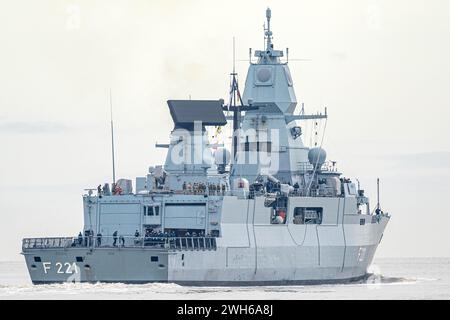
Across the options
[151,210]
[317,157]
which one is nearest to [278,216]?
[151,210]

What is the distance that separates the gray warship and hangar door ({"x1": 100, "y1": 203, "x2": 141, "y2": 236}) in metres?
0.05

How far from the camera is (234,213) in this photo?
7819 cm

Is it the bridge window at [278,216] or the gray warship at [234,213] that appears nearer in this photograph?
the gray warship at [234,213]

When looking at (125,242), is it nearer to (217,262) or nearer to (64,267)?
(64,267)

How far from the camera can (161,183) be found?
264ft

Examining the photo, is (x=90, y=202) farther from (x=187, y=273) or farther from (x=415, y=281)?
(x=415, y=281)

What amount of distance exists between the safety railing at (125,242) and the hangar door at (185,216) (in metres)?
0.99

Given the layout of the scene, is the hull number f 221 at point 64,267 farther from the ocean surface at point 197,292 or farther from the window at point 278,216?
the window at point 278,216

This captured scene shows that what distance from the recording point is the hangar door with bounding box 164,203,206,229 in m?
77.6

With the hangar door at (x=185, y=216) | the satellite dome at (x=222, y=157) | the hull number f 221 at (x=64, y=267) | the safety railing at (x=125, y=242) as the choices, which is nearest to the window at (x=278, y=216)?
the hangar door at (x=185, y=216)

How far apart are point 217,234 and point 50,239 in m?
7.47

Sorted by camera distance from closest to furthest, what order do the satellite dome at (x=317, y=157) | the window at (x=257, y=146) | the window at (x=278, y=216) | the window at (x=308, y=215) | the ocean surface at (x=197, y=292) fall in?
the ocean surface at (x=197, y=292) < the window at (x=278, y=216) < the window at (x=308, y=215) < the window at (x=257, y=146) < the satellite dome at (x=317, y=157)

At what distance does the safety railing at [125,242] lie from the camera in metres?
75.7
